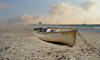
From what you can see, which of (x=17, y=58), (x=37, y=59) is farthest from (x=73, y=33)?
(x=17, y=58)

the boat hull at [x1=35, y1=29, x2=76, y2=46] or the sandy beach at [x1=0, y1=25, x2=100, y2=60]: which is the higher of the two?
the boat hull at [x1=35, y1=29, x2=76, y2=46]

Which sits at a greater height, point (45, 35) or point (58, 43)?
point (45, 35)

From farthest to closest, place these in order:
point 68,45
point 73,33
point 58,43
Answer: point 58,43 → point 68,45 → point 73,33

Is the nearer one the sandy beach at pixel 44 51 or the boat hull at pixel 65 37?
the sandy beach at pixel 44 51

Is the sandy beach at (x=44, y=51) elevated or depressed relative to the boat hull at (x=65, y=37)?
depressed

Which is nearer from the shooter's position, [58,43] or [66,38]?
[66,38]

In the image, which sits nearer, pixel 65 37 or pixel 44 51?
pixel 44 51

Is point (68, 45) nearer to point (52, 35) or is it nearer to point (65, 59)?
point (52, 35)

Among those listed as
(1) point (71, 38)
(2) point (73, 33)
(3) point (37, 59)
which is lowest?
(3) point (37, 59)

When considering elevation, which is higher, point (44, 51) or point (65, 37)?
point (65, 37)

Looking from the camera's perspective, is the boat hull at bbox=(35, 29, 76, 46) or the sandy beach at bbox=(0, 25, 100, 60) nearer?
the sandy beach at bbox=(0, 25, 100, 60)

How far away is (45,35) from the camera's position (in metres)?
6.18

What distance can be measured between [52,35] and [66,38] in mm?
1046

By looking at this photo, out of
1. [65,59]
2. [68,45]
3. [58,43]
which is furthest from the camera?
[58,43]
